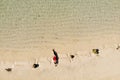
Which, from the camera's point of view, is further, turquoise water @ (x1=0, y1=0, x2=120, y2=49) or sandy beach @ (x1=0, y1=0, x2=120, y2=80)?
turquoise water @ (x1=0, y1=0, x2=120, y2=49)

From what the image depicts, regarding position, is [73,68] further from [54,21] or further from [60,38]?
[54,21]

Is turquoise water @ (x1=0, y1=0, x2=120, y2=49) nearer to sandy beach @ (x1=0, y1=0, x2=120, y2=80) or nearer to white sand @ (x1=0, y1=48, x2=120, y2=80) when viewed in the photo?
sandy beach @ (x1=0, y1=0, x2=120, y2=80)

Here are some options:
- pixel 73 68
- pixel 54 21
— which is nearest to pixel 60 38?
pixel 54 21

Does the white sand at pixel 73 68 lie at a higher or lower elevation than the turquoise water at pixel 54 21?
lower

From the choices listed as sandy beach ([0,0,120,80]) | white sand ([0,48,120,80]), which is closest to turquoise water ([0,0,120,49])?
sandy beach ([0,0,120,80])

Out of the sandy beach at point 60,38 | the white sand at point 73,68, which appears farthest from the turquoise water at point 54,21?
the white sand at point 73,68

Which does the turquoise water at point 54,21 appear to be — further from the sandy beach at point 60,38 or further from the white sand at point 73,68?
the white sand at point 73,68

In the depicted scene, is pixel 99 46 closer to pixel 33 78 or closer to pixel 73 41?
pixel 73 41
